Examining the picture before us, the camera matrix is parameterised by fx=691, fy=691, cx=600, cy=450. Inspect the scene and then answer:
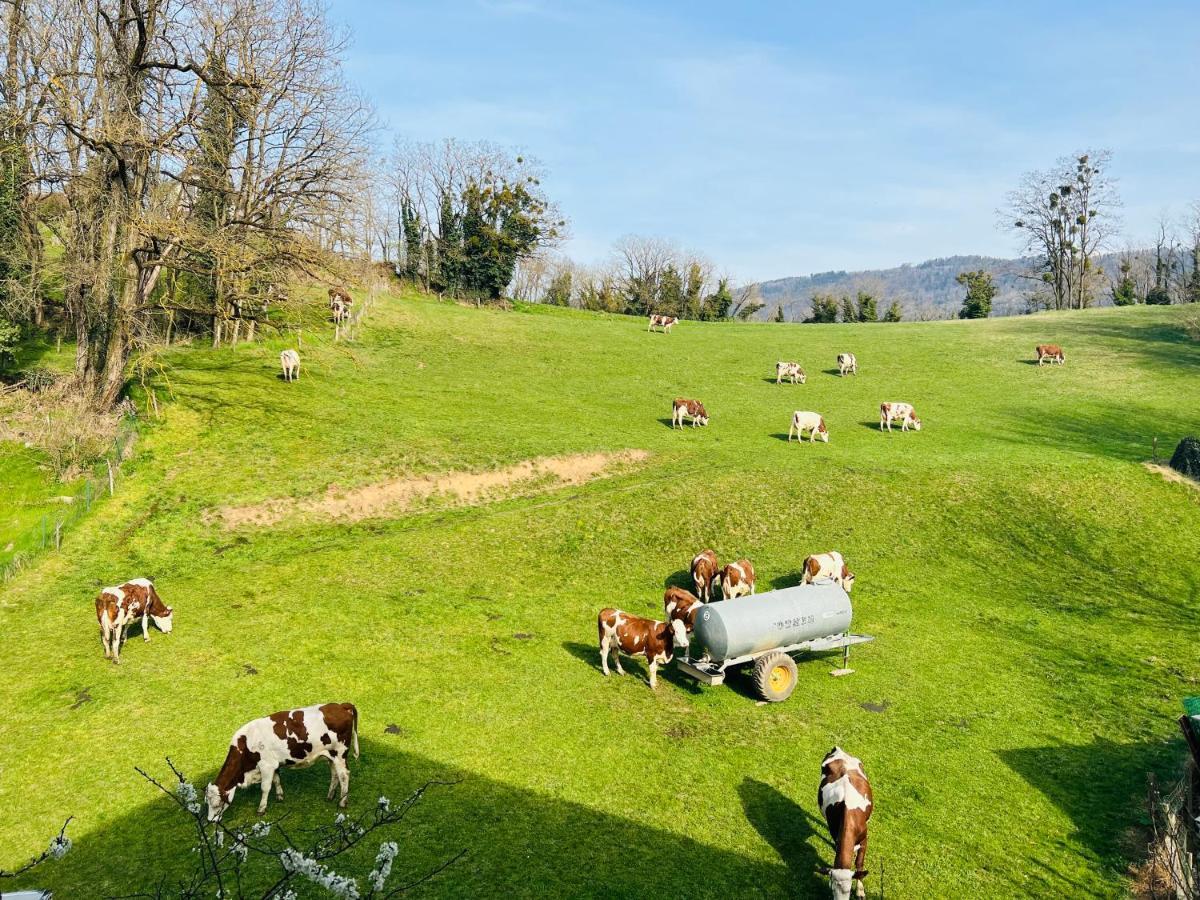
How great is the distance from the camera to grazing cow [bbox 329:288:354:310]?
44125mm

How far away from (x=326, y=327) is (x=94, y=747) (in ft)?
120

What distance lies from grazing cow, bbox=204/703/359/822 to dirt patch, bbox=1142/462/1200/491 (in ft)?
107

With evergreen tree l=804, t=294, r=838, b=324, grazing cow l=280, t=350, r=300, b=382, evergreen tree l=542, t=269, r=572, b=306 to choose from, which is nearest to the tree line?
grazing cow l=280, t=350, r=300, b=382

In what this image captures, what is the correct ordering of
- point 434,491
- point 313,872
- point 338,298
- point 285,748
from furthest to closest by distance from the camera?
point 338,298
point 434,491
point 285,748
point 313,872

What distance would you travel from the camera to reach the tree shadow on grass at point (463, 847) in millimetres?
9789

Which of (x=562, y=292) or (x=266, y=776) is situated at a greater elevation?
(x=562, y=292)

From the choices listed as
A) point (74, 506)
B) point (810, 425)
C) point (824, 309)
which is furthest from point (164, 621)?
point (824, 309)

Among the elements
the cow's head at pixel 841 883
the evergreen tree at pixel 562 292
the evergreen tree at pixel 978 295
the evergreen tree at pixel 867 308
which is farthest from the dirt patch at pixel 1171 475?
the evergreen tree at pixel 562 292

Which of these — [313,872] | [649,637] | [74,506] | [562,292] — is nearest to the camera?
[313,872]

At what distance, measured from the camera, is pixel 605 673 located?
1647 cm

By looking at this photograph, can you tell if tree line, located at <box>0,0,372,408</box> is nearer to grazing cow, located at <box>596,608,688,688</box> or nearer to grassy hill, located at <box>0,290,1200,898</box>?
grassy hill, located at <box>0,290,1200,898</box>

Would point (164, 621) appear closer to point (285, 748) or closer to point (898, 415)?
point (285, 748)

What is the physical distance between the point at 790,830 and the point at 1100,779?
6610 mm

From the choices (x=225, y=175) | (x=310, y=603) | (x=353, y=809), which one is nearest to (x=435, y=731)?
(x=353, y=809)
